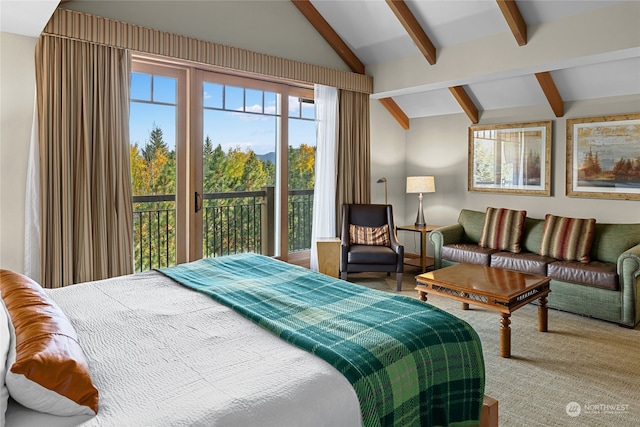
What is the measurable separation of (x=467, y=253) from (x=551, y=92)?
6.23ft

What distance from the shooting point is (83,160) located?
3531 mm

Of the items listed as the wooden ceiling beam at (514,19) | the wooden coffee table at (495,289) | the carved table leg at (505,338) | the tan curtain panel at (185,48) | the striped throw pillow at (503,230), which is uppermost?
the wooden ceiling beam at (514,19)

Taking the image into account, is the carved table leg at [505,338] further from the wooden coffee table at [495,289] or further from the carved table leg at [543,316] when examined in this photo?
the carved table leg at [543,316]

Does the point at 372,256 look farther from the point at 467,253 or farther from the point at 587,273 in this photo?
the point at 587,273

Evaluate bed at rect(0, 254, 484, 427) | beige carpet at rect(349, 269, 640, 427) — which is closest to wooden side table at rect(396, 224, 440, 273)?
beige carpet at rect(349, 269, 640, 427)

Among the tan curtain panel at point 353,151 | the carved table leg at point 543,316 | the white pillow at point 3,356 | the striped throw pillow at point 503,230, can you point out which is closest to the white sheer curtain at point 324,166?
the tan curtain panel at point 353,151

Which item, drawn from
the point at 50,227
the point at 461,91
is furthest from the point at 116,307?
the point at 461,91

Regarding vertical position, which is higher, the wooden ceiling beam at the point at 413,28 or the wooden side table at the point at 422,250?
the wooden ceiling beam at the point at 413,28

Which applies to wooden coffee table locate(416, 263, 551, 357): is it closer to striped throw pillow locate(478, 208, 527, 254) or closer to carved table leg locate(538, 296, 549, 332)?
carved table leg locate(538, 296, 549, 332)

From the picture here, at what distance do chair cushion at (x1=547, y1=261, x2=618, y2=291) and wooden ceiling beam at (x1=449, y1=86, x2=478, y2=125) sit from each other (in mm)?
2214

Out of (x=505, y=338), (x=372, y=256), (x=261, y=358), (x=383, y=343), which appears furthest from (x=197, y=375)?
(x=372, y=256)

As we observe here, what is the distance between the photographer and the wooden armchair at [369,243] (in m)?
4.87

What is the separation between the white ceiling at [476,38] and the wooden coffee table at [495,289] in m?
1.99

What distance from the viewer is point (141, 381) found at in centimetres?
141
